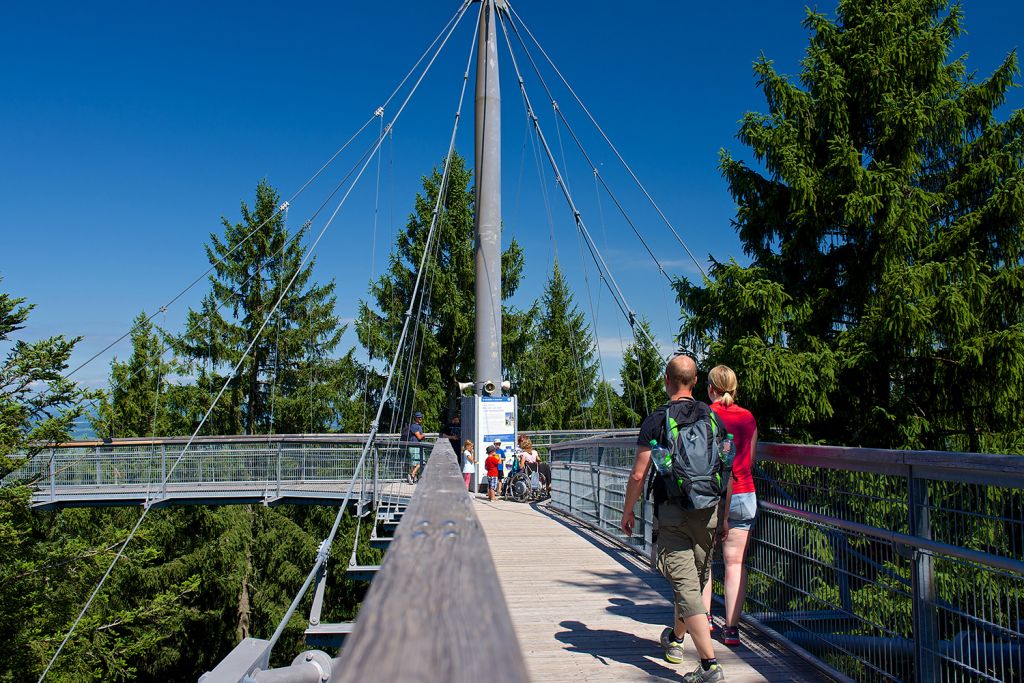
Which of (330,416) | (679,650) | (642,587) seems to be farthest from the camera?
(330,416)

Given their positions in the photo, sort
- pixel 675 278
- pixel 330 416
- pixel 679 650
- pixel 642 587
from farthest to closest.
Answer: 1. pixel 330 416
2. pixel 675 278
3. pixel 642 587
4. pixel 679 650

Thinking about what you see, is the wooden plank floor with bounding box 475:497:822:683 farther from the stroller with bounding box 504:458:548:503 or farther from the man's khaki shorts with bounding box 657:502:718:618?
the stroller with bounding box 504:458:548:503

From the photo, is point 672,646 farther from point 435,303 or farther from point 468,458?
point 435,303

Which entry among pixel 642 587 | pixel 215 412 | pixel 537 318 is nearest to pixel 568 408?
pixel 537 318

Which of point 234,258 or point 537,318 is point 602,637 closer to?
point 537,318

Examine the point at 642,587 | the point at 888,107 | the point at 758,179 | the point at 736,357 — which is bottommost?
the point at 642,587

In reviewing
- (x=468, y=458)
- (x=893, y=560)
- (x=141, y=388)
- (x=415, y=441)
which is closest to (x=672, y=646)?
(x=893, y=560)

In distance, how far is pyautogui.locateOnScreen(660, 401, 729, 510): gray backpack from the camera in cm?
427

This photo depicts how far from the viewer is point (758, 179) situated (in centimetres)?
1692

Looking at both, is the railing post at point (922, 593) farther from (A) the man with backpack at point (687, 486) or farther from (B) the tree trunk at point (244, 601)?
(B) the tree trunk at point (244, 601)

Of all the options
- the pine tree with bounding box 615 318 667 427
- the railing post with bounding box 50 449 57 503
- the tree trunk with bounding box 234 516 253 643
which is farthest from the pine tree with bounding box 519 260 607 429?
the railing post with bounding box 50 449 57 503

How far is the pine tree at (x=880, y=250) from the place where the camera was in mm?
14648

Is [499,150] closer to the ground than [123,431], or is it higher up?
higher up

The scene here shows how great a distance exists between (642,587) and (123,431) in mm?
33818
